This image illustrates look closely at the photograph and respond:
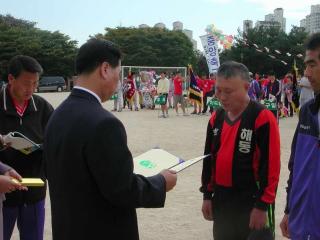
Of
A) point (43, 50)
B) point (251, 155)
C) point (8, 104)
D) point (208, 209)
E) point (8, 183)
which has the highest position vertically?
point (43, 50)

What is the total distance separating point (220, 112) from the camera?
10.8 feet

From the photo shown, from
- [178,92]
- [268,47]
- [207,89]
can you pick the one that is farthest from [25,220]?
[268,47]

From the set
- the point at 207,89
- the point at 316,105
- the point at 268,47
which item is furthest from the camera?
the point at 268,47

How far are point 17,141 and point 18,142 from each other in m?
0.01

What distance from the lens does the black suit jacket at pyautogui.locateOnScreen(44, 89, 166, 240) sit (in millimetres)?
1970

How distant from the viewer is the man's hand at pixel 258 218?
9.53ft

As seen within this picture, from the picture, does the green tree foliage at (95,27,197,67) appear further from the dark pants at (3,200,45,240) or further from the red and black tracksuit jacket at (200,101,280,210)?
the red and black tracksuit jacket at (200,101,280,210)

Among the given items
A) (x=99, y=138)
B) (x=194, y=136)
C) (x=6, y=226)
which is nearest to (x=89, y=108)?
(x=99, y=138)

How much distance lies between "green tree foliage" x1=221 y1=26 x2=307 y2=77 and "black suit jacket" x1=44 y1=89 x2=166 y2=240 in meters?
38.9

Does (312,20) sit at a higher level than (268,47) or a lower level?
higher

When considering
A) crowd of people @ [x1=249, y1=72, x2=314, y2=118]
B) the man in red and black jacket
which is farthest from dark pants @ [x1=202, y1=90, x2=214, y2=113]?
the man in red and black jacket

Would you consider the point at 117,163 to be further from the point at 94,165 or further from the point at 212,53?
the point at 212,53

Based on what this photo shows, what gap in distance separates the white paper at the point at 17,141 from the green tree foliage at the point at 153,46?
5731 centimetres

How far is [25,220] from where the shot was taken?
3.36 m
